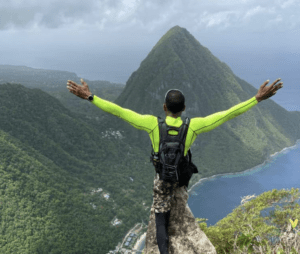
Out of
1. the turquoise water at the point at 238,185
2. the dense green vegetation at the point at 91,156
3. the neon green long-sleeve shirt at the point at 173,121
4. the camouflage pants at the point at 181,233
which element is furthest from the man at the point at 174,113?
the turquoise water at the point at 238,185

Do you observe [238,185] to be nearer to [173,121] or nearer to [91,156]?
[91,156]

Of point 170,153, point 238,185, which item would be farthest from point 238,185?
point 170,153

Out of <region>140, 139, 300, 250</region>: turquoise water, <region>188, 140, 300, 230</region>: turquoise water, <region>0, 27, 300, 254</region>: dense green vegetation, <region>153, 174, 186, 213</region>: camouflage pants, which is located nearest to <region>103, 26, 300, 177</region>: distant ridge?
<region>0, 27, 300, 254</region>: dense green vegetation

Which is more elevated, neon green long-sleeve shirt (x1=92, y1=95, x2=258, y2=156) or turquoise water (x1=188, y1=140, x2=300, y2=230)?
neon green long-sleeve shirt (x1=92, y1=95, x2=258, y2=156)

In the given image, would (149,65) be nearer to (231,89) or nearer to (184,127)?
(231,89)

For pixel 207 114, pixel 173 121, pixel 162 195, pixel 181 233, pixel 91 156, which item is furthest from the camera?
pixel 207 114

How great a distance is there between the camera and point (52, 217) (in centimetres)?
8062

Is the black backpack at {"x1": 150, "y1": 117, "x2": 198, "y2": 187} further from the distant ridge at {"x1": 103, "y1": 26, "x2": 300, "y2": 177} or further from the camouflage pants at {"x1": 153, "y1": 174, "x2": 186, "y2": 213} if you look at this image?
the distant ridge at {"x1": 103, "y1": 26, "x2": 300, "y2": 177}

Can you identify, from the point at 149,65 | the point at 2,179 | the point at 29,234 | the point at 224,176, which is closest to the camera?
the point at 29,234

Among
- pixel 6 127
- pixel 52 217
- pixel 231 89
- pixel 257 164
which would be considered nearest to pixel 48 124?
pixel 6 127

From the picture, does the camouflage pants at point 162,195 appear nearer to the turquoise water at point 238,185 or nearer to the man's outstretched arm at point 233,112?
the man's outstretched arm at point 233,112

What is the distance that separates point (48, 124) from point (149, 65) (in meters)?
99.9

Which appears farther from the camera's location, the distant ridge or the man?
the distant ridge

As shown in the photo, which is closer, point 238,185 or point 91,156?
point 91,156
